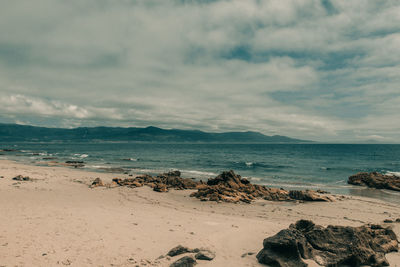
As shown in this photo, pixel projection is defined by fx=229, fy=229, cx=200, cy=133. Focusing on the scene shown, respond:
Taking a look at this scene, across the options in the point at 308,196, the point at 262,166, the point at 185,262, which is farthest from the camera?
the point at 262,166

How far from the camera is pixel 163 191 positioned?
2327 cm

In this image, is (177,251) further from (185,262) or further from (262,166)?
(262,166)

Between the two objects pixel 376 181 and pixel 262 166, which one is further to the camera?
pixel 262 166

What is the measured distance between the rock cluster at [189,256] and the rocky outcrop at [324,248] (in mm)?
1714

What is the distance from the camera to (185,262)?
711 centimetres

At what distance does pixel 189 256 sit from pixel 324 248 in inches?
186

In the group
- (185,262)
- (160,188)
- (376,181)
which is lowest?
(160,188)

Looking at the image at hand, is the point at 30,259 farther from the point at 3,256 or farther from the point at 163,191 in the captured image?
the point at 163,191

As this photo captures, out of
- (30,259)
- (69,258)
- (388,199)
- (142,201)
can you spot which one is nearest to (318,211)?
(388,199)

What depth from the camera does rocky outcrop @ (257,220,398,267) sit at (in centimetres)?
734

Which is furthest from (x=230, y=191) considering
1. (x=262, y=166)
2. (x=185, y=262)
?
(x=262, y=166)

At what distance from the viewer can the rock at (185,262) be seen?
7.05m

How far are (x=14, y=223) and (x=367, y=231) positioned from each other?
15.1 m

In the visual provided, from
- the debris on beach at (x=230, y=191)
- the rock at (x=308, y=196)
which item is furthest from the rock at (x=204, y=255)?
the rock at (x=308, y=196)
